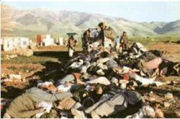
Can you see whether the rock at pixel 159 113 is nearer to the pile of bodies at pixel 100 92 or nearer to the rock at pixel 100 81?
the pile of bodies at pixel 100 92

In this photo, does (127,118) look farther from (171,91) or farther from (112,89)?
(171,91)

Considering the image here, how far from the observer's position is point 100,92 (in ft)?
50.5

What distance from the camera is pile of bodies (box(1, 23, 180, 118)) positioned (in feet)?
44.8

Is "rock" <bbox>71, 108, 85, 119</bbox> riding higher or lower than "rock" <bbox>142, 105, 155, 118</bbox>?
lower

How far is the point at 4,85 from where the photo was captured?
20281 millimetres

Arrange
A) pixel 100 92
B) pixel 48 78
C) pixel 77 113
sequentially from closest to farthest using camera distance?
pixel 77 113
pixel 100 92
pixel 48 78

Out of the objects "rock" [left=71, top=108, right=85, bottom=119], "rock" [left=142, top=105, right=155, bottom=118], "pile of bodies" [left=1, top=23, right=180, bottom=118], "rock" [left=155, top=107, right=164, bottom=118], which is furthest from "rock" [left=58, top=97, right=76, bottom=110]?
"rock" [left=155, top=107, right=164, bottom=118]

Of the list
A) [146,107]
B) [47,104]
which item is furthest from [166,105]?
[47,104]

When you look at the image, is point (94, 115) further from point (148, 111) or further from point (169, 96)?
point (169, 96)

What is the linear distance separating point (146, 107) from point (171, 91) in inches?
149

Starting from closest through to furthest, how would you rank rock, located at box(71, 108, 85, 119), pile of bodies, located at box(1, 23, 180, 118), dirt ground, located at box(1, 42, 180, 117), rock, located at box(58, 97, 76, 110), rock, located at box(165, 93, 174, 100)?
1. rock, located at box(71, 108, 85, 119)
2. pile of bodies, located at box(1, 23, 180, 118)
3. rock, located at box(58, 97, 76, 110)
4. dirt ground, located at box(1, 42, 180, 117)
5. rock, located at box(165, 93, 174, 100)

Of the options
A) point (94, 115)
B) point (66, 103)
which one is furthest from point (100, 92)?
point (94, 115)

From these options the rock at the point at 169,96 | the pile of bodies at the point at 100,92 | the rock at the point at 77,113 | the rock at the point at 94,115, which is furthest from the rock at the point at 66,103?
the rock at the point at 169,96

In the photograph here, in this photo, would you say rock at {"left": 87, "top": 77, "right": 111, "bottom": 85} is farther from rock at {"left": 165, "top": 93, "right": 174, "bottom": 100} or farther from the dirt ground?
rock at {"left": 165, "top": 93, "right": 174, "bottom": 100}
